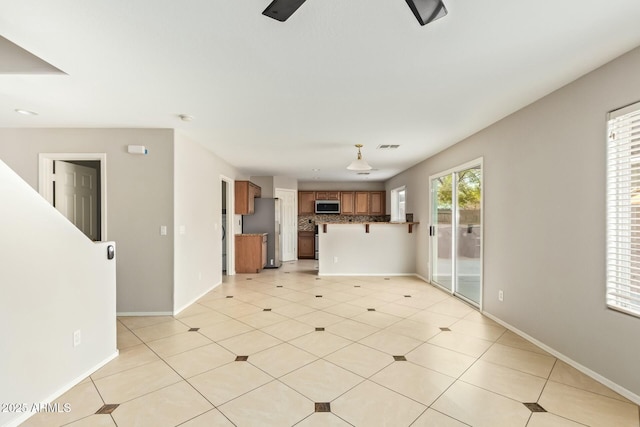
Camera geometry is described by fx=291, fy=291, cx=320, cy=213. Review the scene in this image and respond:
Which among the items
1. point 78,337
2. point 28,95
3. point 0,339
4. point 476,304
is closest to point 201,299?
point 78,337

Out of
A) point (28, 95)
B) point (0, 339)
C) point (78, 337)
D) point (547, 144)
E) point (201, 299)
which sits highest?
point (28, 95)

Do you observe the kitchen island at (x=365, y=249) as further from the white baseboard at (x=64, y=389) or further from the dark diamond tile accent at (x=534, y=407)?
the dark diamond tile accent at (x=534, y=407)

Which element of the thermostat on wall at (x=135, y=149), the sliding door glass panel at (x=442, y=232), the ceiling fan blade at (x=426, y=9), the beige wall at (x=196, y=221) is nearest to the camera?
the ceiling fan blade at (x=426, y=9)

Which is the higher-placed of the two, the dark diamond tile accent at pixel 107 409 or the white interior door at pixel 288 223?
the white interior door at pixel 288 223

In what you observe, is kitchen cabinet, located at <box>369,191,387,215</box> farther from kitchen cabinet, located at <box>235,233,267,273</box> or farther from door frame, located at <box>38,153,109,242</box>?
door frame, located at <box>38,153,109,242</box>

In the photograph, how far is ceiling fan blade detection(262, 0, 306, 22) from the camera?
1331mm

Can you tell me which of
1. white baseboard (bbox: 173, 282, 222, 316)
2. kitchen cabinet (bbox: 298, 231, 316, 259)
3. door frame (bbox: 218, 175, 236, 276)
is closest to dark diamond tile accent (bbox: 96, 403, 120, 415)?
white baseboard (bbox: 173, 282, 222, 316)

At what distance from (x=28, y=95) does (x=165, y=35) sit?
2006 mm

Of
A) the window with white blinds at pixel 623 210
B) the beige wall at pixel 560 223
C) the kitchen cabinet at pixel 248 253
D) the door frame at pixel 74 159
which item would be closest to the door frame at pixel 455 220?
the beige wall at pixel 560 223

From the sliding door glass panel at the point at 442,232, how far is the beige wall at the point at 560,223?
3.58 feet

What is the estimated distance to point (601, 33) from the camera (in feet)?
6.04

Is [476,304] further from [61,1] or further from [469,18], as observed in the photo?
[61,1]

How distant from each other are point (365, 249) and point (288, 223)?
118 inches

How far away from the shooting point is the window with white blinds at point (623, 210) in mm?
2047
